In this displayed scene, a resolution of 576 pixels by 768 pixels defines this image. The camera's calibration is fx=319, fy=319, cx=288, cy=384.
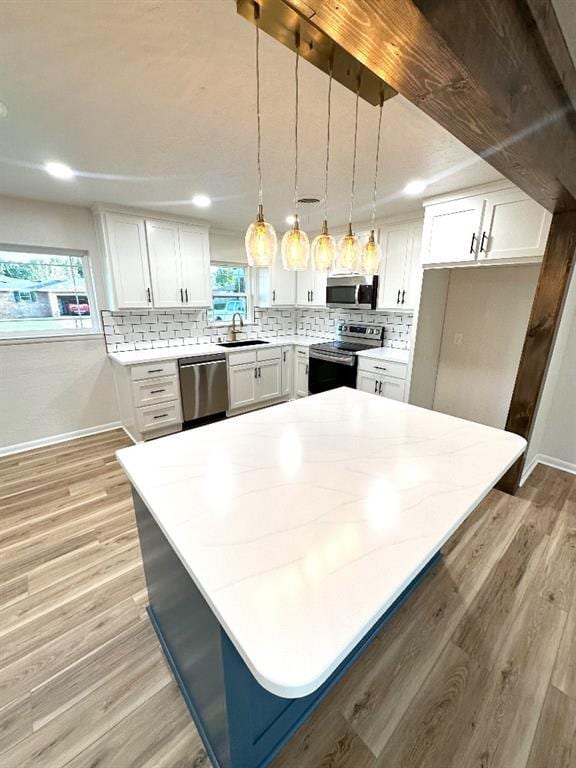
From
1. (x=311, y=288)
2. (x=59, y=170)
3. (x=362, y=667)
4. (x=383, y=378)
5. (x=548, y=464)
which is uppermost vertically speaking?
(x=59, y=170)

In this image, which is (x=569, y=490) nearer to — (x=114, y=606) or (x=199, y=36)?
(x=114, y=606)

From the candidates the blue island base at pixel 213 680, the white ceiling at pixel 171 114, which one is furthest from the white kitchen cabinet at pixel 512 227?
the blue island base at pixel 213 680

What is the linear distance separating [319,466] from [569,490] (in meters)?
2.64

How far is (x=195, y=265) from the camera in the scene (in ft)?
11.9

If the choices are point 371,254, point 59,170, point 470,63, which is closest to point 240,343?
point 59,170

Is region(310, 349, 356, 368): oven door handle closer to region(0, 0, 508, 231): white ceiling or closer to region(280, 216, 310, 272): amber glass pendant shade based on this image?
region(0, 0, 508, 231): white ceiling

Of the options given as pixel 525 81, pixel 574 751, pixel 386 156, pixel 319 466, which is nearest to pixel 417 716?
pixel 574 751

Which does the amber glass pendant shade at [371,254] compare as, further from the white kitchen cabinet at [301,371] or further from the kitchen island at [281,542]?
the white kitchen cabinet at [301,371]

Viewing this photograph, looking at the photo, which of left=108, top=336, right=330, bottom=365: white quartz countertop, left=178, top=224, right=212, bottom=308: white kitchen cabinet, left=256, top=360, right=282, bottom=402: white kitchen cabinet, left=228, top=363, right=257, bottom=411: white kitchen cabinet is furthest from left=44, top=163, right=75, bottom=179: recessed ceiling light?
left=256, top=360, right=282, bottom=402: white kitchen cabinet

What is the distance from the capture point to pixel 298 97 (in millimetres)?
1407

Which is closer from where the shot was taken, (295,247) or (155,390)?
(295,247)

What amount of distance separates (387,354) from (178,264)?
98.7 inches

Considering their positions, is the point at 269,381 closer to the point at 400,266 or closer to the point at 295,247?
the point at 400,266

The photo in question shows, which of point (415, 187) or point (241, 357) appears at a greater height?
A: point (415, 187)
